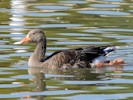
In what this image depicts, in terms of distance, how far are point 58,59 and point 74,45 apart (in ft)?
7.34

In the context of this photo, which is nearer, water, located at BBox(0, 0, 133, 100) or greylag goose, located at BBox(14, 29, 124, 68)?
water, located at BBox(0, 0, 133, 100)

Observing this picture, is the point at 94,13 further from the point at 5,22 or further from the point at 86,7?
the point at 5,22

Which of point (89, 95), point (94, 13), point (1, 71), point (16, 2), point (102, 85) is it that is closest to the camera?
point (89, 95)

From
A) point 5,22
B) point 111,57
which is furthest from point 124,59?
point 5,22

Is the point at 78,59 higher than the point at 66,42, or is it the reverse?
the point at 78,59

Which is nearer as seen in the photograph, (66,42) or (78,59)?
(78,59)

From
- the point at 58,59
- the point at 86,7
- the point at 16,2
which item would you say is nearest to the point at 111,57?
the point at 58,59

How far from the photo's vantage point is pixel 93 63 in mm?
16141

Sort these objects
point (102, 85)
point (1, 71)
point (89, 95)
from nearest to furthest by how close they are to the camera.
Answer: point (89, 95)
point (102, 85)
point (1, 71)

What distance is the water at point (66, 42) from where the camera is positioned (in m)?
13.4

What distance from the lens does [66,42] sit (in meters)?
18.5

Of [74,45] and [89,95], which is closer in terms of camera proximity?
[89,95]

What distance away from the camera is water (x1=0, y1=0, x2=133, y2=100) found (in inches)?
528

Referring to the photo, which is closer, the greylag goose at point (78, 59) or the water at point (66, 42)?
the water at point (66, 42)
